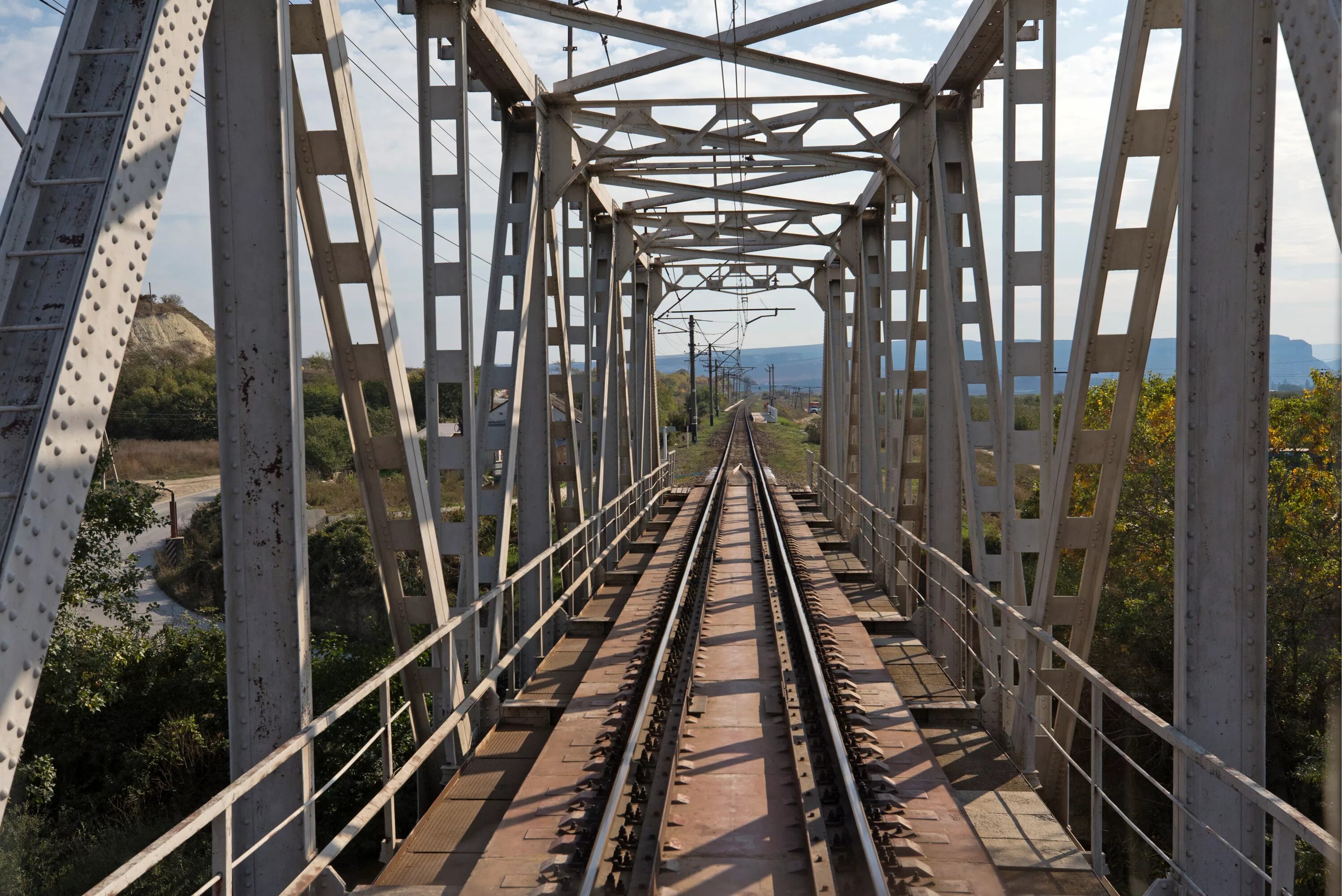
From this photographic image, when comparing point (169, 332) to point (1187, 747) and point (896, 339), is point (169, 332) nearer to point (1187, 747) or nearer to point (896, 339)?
point (896, 339)

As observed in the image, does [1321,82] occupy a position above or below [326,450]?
above

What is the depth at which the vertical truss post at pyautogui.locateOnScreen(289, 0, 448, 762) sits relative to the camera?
534 centimetres

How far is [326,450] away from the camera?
48969 mm

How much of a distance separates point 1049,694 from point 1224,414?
14.5ft

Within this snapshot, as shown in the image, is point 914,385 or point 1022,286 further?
point 914,385

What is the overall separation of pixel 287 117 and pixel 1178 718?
4.74 meters

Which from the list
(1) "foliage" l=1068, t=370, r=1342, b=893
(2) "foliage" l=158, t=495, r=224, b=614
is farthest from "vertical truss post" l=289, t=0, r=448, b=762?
(2) "foliage" l=158, t=495, r=224, b=614

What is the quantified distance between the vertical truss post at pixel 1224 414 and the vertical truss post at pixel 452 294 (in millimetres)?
4805

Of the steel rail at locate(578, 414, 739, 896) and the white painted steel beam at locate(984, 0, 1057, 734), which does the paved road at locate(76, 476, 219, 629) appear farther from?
the white painted steel beam at locate(984, 0, 1057, 734)

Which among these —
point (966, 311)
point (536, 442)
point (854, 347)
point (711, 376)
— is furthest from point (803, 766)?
point (711, 376)

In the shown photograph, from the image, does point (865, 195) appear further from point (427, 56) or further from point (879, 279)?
point (427, 56)

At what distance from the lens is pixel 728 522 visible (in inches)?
871

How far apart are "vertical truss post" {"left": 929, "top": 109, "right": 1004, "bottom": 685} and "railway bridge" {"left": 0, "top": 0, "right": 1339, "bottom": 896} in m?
0.05

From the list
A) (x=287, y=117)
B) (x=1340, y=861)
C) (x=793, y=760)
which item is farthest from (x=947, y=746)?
(x=287, y=117)
